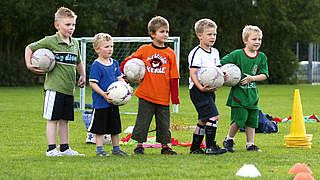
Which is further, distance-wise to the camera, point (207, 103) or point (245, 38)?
point (245, 38)

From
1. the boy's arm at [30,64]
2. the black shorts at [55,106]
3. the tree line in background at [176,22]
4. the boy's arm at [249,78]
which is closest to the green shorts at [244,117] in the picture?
the boy's arm at [249,78]

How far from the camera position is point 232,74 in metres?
7.48

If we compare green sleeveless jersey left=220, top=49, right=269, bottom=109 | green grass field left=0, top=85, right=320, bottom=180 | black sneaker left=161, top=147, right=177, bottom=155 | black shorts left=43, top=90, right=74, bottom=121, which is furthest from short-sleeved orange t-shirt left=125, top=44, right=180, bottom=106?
black shorts left=43, top=90, right=74, bottom=121

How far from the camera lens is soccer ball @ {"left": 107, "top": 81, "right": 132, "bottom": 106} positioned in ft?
22.6

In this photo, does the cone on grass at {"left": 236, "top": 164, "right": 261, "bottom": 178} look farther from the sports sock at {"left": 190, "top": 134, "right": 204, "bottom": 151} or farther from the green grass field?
the sports sock at {"left": 190, "top": 134, "right": 204, "bottom": 151}

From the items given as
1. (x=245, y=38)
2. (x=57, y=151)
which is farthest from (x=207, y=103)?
(x=57, y=151)

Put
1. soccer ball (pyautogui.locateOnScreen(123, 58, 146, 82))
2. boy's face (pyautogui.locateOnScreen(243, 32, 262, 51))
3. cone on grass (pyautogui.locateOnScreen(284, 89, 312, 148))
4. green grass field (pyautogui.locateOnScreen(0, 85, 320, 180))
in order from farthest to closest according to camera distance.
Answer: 1. cone on grass (pyautogui.locateOnScreen(284, 89, 312, 148))
2. boy's face (pyautogui.locateOnScreen(243, 32, 262, 51))
3. soccer ball (pyautogui.locateOnScreen(123, 58, 146, 82))
4. green grass field (pyautogui.locateOnScreen(0, 85, 320, 180))

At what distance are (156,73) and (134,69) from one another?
32 centimetres

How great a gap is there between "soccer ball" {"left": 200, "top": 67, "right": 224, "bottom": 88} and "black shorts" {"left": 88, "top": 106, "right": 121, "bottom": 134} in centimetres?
116

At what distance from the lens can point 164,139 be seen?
745cm

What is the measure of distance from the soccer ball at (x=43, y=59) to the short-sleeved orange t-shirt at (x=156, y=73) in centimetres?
109

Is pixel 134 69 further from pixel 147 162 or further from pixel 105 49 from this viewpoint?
pixel 147 162

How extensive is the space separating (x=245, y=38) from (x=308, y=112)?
835cm

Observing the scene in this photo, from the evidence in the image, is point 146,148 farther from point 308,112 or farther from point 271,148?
point 308,112
